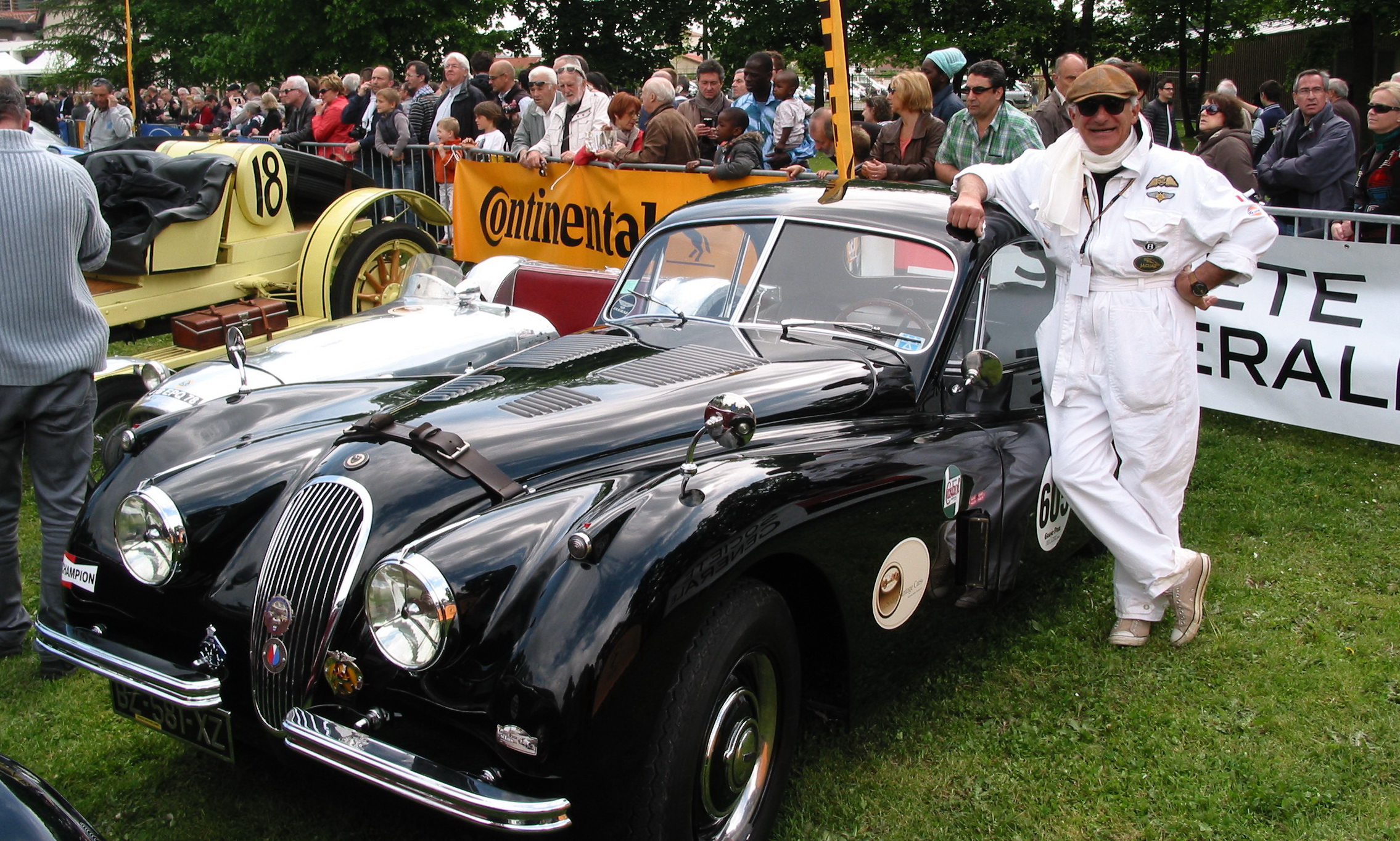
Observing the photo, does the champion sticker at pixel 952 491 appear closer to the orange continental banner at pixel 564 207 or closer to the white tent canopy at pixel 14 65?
the orange continental banner at pixel 564 207

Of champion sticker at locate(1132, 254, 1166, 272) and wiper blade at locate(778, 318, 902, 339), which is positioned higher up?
champion sticker at locate(1132, 254, 1166, 272)

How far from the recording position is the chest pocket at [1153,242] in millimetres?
3877

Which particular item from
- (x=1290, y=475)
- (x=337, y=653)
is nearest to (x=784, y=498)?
(x=337, y=653)

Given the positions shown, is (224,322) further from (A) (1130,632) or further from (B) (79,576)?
(A) (1130,632)

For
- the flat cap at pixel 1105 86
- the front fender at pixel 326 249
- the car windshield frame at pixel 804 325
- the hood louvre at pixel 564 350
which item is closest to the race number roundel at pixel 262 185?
the front fender at pixel 326 249

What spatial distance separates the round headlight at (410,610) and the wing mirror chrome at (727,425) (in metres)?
0.65

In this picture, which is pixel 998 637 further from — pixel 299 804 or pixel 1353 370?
pixel 1353 370

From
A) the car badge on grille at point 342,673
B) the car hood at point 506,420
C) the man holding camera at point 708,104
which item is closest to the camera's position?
the car badge on grille at point 342,673

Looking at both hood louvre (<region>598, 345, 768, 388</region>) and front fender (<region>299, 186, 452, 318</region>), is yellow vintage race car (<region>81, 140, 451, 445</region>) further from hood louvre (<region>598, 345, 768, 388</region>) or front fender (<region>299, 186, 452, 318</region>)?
hood louvre (<region>598, 345, 768, 388</region>)

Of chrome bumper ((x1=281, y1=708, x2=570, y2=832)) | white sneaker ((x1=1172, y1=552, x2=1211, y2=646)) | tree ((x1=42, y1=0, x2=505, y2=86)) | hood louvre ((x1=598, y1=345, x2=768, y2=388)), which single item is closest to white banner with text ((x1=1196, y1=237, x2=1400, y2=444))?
white sneaker ((x1=1172, y1=552, x2=1211, y2=646))

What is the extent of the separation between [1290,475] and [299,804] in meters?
5.04

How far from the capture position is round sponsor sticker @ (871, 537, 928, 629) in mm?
3244

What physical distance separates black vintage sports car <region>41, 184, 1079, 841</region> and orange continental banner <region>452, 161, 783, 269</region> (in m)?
3.55

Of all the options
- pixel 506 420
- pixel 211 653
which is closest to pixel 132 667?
pixel 211 653
